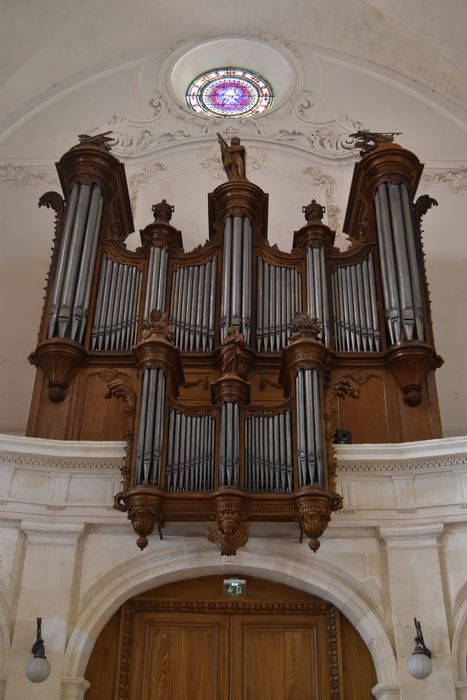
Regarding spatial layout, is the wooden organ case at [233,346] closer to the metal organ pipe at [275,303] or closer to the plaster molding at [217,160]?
the metal organ pipe at [275,303]

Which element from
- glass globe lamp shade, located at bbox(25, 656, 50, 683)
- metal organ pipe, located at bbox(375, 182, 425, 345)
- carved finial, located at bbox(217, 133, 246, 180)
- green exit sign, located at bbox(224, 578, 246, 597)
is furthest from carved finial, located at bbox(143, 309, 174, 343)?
glass globe lamp shade, located at bbox(25, 656, 50, 683)

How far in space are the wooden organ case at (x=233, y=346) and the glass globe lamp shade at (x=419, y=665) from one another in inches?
51.6

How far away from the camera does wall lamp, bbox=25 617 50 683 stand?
24.1 feet

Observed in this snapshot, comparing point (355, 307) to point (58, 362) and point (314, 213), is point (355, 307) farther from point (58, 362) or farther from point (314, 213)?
point (58, 362)

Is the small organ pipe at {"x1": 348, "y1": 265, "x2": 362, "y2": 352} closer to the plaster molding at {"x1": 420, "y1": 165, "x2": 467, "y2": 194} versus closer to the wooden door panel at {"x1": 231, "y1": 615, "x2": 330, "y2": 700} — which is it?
the wooden door panel at {"x1": 231, "y1": 615, "x2": 330, "y2": 700}

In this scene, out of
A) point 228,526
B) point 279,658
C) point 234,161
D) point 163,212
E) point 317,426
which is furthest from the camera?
point 234,161

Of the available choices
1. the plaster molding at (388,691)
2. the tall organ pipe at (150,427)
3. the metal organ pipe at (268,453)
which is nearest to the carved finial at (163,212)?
the tall organ pipe at (150,427)

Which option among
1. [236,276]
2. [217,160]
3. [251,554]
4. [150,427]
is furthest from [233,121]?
[251,554]

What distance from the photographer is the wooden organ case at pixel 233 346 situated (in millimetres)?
7746

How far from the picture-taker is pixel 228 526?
7.49 m

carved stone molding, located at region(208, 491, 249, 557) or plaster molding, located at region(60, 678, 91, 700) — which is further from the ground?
carved stone molding, located at region(208, 491, 249, 557)

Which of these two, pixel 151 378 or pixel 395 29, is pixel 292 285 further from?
pixel 395 29

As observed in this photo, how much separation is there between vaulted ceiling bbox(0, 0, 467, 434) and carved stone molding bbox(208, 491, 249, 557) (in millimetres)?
5661

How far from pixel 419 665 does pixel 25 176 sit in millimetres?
9537
